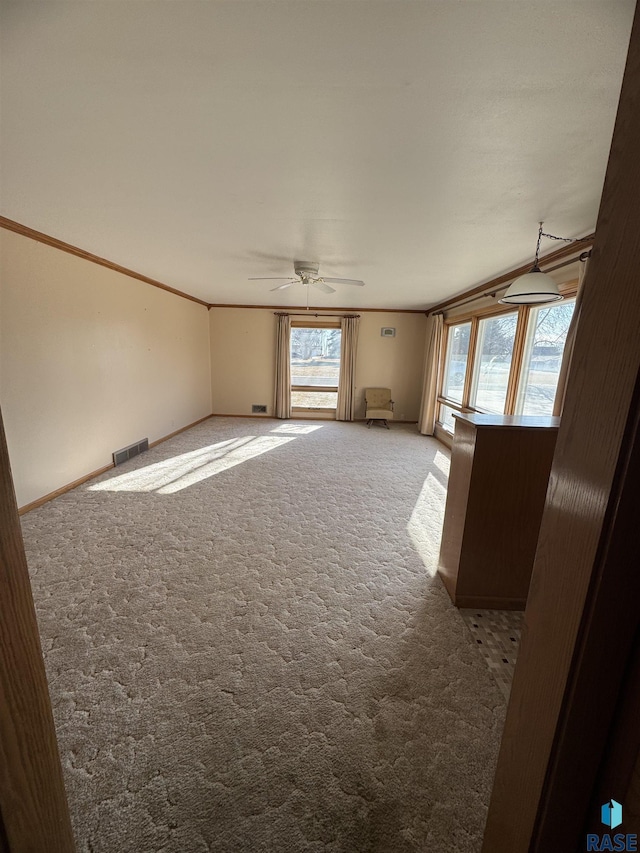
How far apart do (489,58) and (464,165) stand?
2.04 ft

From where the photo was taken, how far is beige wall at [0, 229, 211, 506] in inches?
106

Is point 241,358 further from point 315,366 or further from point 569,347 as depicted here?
point 569,347

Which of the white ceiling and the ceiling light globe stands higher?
the white ceiling

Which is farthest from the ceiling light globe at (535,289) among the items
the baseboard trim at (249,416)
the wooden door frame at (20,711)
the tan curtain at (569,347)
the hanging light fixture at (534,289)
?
the baseboard trim at (249,416)

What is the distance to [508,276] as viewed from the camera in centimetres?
373

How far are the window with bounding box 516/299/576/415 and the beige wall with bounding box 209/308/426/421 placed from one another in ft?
10.6

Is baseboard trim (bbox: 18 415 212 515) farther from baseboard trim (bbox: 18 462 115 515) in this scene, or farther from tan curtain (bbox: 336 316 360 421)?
tan curtain (bbox: 336 316 360 421)

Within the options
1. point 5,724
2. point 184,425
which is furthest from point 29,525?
point 184,425

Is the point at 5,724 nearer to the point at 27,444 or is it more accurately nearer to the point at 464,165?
the point at 464,165

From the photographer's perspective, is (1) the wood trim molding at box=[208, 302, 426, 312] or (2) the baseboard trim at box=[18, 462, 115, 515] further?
(1) the wood trim molding at box=[208, 302, 426, 312]

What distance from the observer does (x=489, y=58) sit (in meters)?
1.09

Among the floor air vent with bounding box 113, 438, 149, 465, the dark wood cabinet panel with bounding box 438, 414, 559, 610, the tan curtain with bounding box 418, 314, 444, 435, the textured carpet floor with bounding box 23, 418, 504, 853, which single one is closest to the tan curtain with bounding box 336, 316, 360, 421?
the tan curtain with bounding box 418, 314, 444, 435

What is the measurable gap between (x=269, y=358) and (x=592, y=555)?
6672mm

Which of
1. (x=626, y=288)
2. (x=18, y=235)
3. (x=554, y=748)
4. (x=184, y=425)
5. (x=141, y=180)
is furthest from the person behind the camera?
(x=184, y=425)
